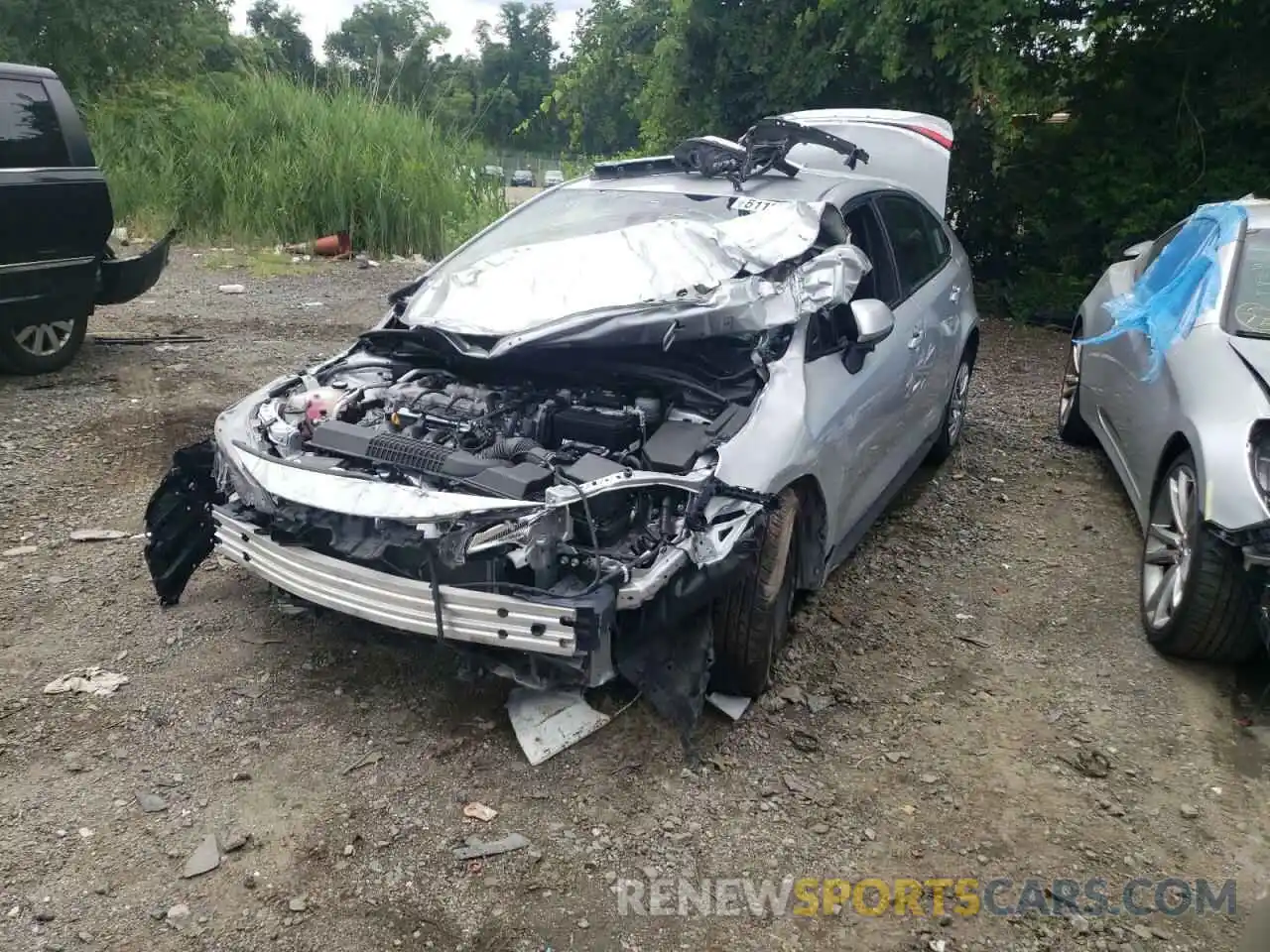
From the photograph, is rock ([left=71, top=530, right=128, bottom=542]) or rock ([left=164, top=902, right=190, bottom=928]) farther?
rock ([left=71, top=530, right=128, bottom=542])

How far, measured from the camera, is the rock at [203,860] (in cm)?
265

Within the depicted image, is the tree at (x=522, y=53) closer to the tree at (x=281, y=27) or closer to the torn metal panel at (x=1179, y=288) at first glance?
the tree at (x=281, y=27)

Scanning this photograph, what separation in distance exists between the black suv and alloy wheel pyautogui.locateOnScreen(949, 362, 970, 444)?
5.29 meters

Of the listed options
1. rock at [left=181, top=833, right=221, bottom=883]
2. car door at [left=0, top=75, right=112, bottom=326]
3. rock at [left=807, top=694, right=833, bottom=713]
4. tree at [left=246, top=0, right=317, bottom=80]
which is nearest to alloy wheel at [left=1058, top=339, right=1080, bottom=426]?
rock at [left=807, top=694, right=833, bottom=713]

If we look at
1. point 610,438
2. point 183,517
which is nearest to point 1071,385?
point 610,438

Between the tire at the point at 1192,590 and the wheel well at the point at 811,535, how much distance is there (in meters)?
1.28

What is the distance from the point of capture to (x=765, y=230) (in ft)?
12.8

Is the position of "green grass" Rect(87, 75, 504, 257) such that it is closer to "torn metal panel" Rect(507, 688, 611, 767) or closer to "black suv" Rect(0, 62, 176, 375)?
"black suv" Rect(0, 62, 176, 375)

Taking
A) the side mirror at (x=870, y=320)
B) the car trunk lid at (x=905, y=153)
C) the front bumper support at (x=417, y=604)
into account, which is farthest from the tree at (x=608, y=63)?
the front bumper support at (x=417, y=604)

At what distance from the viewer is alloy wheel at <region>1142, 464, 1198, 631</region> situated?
12.2 ft

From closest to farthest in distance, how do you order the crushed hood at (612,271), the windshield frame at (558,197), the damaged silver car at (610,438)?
1. the damaged silver car at (610,438)
2. the crushed hood at (612,271)
3. the windshield frame at (558,197)

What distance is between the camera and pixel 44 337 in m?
6.95

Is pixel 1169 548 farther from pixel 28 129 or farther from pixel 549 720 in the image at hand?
pixel 28 129

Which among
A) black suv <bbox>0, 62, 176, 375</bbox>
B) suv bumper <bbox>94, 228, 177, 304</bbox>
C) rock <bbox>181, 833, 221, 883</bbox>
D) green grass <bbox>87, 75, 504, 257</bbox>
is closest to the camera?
rock <bbox>181, 833, 221, 883</bbox>
